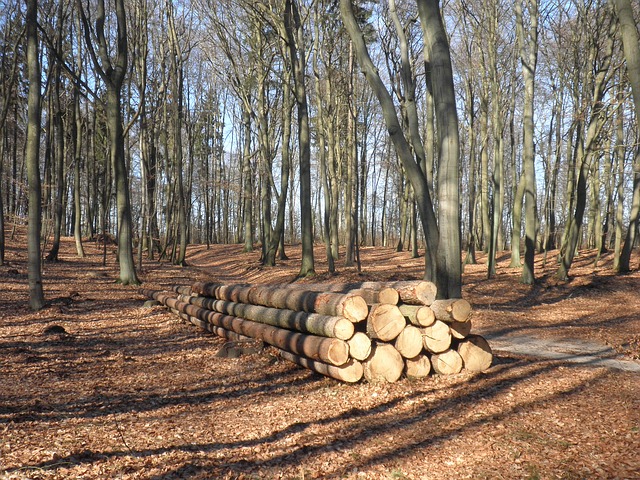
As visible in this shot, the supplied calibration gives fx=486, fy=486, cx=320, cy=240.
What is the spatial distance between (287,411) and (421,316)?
1990 millimetres

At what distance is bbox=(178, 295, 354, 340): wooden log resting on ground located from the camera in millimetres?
5824

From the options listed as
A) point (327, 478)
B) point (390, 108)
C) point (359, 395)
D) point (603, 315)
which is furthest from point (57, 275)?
point (603, 315)

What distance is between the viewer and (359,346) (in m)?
5.83

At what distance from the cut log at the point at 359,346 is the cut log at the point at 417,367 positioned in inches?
23.5

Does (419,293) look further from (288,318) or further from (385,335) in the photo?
(288,318)

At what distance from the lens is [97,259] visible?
21.6 metres

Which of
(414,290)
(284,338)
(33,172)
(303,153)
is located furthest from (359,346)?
(303,153)

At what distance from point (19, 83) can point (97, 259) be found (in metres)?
12.7

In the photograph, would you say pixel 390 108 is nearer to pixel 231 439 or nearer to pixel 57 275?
pixel 231 439

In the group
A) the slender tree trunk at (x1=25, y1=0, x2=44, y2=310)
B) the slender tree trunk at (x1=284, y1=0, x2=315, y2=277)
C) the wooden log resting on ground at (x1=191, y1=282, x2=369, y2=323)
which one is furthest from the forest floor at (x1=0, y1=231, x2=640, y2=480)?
the slender tree trunk at (x1=284, y1=0, x2=315, y2=277)

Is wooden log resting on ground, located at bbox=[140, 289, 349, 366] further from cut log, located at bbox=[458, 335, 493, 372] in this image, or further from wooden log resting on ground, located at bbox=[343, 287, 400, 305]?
cut log, located at bbox=[458, 335, 493, 372]

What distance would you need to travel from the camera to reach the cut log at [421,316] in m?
5.98

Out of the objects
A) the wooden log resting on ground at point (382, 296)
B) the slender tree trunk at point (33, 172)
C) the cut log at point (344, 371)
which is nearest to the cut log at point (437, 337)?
the wooden log resting on ground at point (382, 296)

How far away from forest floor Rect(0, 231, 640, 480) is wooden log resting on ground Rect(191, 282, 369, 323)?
848mm
